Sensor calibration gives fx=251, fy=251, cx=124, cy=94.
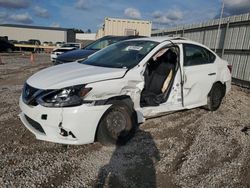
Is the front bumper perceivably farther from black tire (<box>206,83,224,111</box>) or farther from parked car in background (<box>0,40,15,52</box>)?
parked car in background (<box>0,40,15,52</box>)

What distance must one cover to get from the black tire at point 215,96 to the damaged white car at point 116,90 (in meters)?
0.04

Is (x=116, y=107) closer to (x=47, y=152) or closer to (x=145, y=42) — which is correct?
(x=47, y=152)

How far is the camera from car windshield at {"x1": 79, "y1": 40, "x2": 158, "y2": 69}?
4.34 meters

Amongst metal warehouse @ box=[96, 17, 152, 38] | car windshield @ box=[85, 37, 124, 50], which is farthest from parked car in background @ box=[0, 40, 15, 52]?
car windshield @ box=[85, 37, 124, 50]

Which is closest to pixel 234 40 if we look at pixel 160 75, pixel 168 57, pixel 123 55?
pixel 168 57

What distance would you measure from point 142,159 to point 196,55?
2732 millimetres

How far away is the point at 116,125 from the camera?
3.91m

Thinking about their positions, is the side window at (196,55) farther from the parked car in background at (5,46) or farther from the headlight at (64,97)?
the parked car in background at (5,46)

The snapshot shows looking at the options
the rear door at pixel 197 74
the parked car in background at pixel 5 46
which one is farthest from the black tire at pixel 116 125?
the parked car in background at pixel 5 46

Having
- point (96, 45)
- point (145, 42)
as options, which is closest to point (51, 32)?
point (96, 45)

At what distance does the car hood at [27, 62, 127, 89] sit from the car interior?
0.90 metres

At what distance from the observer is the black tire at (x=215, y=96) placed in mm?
5738

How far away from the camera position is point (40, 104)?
3436 millimetres

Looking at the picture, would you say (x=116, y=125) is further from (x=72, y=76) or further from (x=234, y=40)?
(x=234, y=40)
